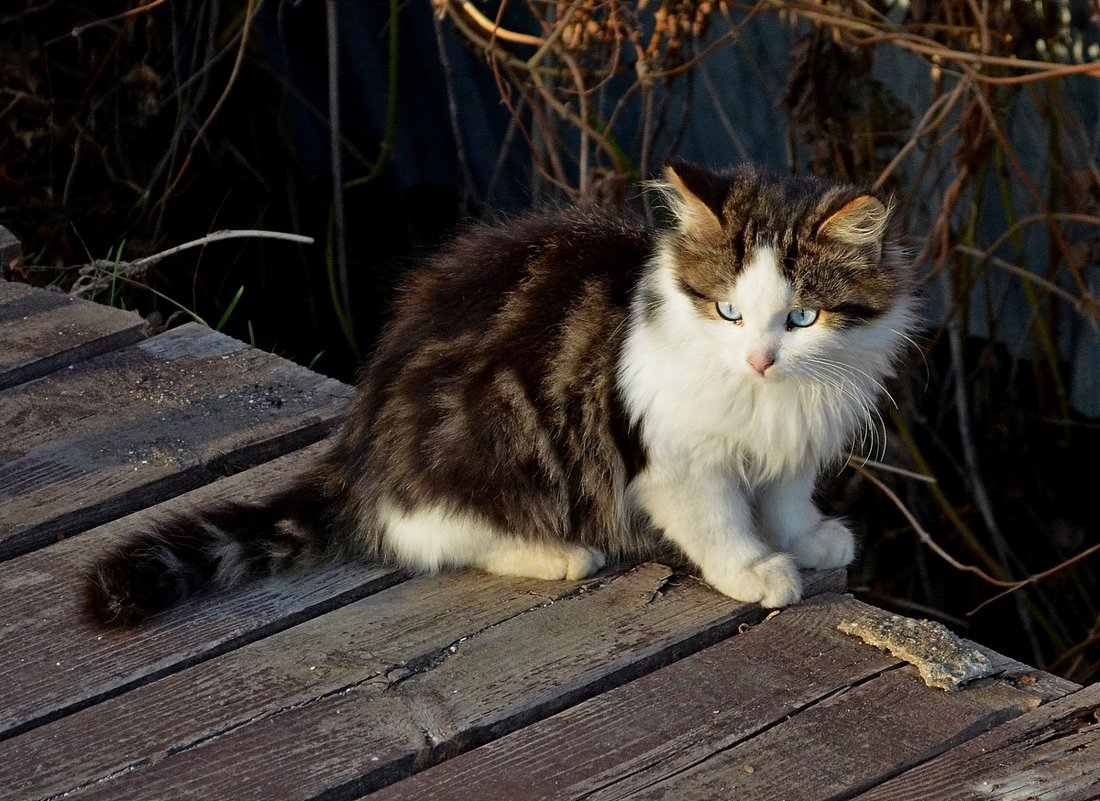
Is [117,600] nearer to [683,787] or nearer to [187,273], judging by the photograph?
[683,787]

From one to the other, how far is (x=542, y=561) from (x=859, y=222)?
76cm

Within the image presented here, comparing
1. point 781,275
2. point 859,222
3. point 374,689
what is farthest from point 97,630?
point 859,222

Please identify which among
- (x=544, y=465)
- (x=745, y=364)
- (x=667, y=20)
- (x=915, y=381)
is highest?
(x=667, y=20)

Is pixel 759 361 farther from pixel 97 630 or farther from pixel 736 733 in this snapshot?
pixel 97 630

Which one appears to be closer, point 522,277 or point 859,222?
point 859,222

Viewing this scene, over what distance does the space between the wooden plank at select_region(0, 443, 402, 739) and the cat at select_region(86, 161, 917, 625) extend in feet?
0.15

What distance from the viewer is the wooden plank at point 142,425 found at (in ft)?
8.21

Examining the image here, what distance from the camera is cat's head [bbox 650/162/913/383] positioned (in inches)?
86.0

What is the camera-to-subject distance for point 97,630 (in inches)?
84.0

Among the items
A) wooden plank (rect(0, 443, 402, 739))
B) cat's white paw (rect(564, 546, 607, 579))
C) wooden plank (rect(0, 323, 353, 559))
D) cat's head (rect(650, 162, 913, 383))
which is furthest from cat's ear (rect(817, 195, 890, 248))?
wooden plank (rect(0, 323, 353, 559))

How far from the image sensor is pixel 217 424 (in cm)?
275

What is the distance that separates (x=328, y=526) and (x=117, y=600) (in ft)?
1.26

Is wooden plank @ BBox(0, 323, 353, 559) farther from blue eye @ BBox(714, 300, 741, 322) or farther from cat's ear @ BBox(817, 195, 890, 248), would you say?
cat's ear @ BBox(817, 195, 890, 248)

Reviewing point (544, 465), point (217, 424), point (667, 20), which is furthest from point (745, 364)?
point (667, 20)
